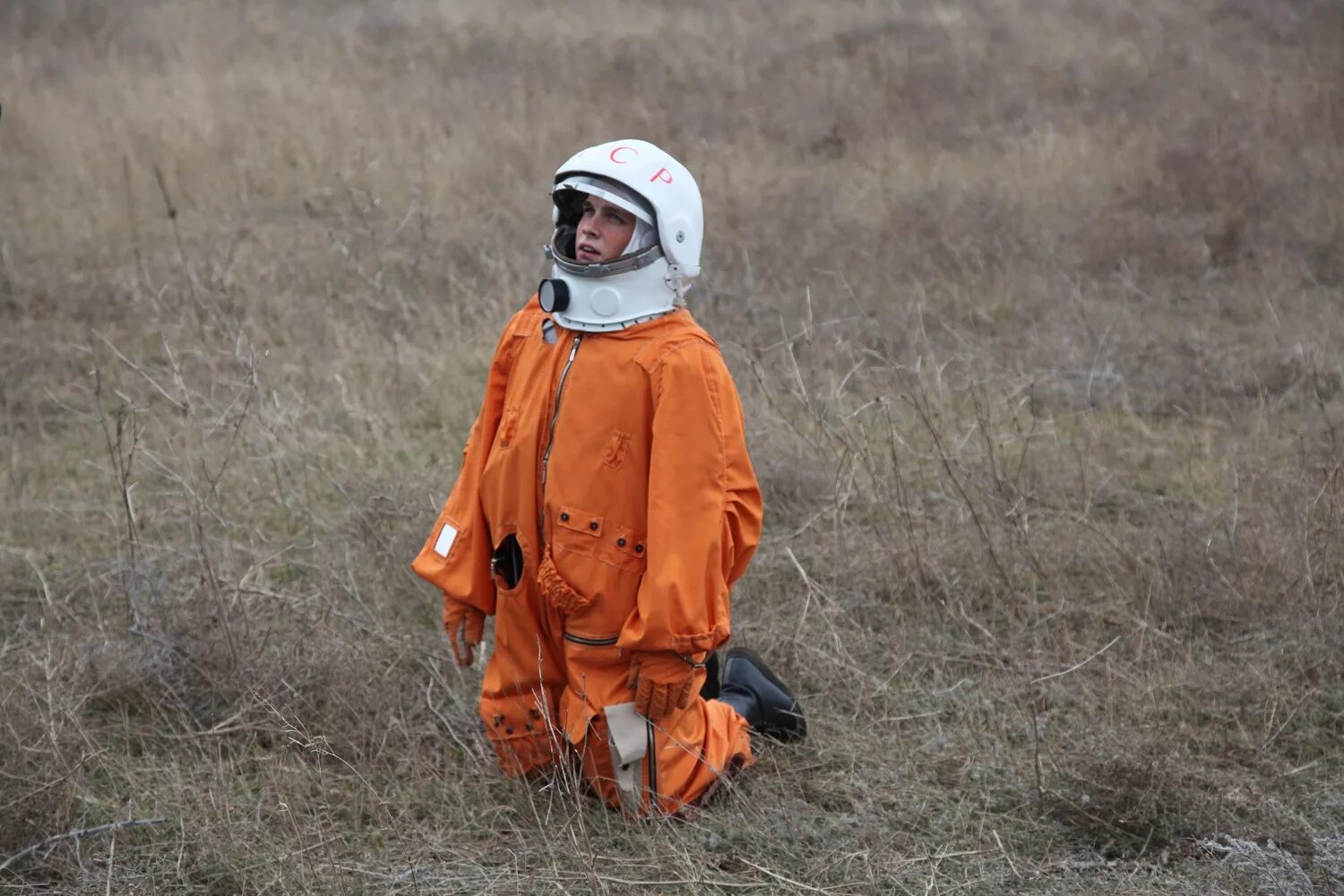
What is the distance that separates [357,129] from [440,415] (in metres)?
4.96

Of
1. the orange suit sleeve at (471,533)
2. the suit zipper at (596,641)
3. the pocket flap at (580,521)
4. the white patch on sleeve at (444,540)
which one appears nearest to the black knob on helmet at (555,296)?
the orange suit sleeve at (471,533)

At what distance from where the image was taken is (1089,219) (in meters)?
9.16

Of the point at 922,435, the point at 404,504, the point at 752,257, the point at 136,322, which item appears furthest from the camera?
the point at 752,257

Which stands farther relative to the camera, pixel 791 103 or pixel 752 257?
pixel 791 103

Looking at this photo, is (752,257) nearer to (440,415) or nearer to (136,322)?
(440,415)

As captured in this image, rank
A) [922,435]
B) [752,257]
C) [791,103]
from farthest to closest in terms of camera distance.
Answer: [791,103]
[752,257]
[922,435]

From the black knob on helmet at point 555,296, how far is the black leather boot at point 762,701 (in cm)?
131

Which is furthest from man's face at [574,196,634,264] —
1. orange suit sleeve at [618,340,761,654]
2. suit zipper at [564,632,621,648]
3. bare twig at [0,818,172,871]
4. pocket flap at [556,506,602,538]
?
bare twig at [0,818,172,871]

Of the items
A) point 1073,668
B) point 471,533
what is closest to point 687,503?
point 471,533

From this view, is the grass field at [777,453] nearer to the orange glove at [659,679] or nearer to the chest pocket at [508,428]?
the orange glove at [659,679]

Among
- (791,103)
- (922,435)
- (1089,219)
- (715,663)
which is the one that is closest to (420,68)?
(791,103)

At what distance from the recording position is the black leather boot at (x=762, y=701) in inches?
155

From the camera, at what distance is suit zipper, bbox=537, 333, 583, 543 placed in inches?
129

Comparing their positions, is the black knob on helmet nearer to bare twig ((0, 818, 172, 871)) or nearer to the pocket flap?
the pocket flap
